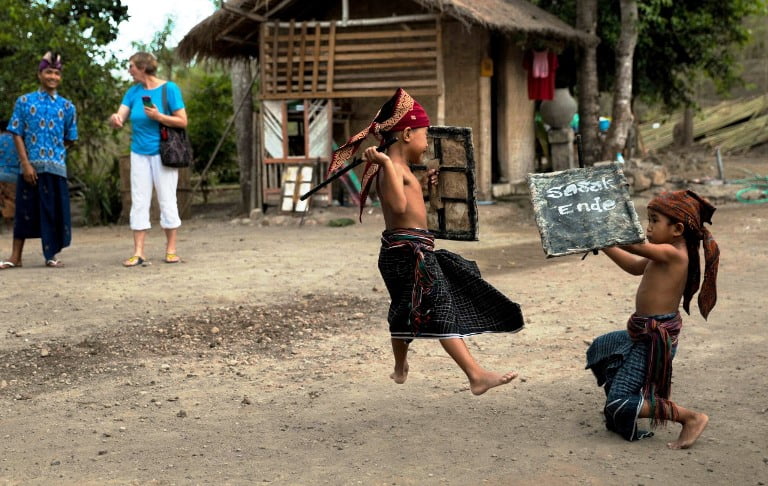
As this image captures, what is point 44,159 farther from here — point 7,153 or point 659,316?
point 659,316

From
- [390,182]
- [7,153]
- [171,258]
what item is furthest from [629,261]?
[7,153]

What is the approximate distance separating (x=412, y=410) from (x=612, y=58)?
14.2 m

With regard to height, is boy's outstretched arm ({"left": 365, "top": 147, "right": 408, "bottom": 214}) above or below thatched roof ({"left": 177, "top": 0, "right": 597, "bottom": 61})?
below

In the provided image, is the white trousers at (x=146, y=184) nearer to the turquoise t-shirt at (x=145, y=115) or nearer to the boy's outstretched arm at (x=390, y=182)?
the turquoise t-shirt at (x=145, y=115)

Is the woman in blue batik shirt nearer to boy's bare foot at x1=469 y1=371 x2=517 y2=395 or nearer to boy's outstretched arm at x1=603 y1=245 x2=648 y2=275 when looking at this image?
boy's bare foot at x1=469 y1=371 x2=517 y2=395

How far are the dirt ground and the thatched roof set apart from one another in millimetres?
5130

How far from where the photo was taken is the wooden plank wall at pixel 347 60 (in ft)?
43.4

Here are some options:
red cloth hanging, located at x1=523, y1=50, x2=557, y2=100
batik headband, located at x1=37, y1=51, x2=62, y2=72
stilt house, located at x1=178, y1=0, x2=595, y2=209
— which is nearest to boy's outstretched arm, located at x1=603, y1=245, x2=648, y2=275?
batik headband, located at x1=37, y1=51, x2=62, y2=72

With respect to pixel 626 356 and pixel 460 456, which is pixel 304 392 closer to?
pixel 460 456

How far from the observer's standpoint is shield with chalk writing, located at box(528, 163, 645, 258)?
366cm

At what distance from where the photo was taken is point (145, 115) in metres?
8.21

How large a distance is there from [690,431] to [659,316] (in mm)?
465

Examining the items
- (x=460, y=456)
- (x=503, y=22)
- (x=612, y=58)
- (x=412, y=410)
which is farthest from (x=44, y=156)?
(x=612, y=58)

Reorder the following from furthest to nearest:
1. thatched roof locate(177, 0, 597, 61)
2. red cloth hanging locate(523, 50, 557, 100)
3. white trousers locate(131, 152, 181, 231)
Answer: red cloth hanging locate(523, 50, 557, 100), thatched roof locate(177, 0, 597, 61), white trousers locate(131, 152, 181, 231)
